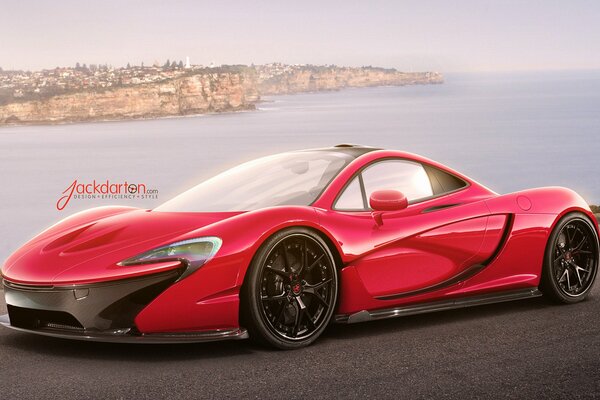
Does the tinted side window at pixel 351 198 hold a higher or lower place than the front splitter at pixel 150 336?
higher

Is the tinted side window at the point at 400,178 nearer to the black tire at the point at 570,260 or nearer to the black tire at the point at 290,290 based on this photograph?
the black tire at the point at 290,290

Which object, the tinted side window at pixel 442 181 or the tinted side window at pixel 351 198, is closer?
the tinted side window at pixel 351 198

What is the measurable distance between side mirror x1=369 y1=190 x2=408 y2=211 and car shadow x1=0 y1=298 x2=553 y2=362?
2.94 ft

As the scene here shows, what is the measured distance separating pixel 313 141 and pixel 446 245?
5552 inches

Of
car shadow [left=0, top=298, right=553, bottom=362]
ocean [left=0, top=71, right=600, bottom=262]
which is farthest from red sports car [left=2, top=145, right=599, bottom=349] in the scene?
ocean [left=0, top=71, right=600, bottom=262]

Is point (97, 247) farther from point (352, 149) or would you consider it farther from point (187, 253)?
point (352, 149)

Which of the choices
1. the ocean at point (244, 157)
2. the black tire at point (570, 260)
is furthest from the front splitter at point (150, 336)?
the ocean at point (244, 157)

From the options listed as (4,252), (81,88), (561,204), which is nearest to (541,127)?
(81,88)

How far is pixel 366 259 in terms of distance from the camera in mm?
5406

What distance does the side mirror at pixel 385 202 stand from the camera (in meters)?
5.49

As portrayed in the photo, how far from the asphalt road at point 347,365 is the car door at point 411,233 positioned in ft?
1.25

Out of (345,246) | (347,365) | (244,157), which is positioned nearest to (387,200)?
(345,246)

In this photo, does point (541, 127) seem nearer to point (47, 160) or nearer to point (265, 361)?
point (47, 160)

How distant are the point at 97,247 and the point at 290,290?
123cm
